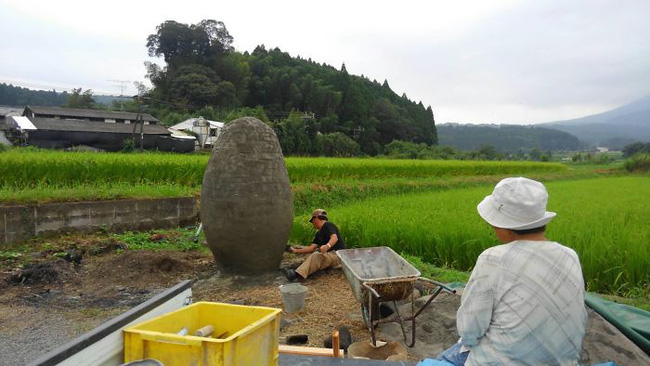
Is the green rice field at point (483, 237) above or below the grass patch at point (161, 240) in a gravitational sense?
above

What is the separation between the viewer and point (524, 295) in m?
2.25

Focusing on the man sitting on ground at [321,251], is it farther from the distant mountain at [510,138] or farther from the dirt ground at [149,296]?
the distant mountain at [510,138]

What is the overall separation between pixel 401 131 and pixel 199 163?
46.2 metres

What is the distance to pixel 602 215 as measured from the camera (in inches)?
385

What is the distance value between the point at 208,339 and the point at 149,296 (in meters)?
4.13

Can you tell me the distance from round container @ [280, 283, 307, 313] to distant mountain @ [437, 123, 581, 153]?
105033 millimetres

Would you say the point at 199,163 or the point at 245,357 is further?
the point at 199,163

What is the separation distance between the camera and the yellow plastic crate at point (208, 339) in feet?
6.45

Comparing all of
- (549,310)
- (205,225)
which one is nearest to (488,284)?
(549,310)

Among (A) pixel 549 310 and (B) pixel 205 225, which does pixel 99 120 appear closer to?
(B) pixel 205 225

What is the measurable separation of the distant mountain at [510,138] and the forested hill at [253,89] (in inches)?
2190

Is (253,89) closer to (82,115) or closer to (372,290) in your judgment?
(82,115)

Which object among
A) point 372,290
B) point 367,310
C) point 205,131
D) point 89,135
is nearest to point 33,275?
point 367,310

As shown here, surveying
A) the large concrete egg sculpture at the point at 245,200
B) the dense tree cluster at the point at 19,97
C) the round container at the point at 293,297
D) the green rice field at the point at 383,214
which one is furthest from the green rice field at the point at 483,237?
the dense tree cluster at the point at 19,97
